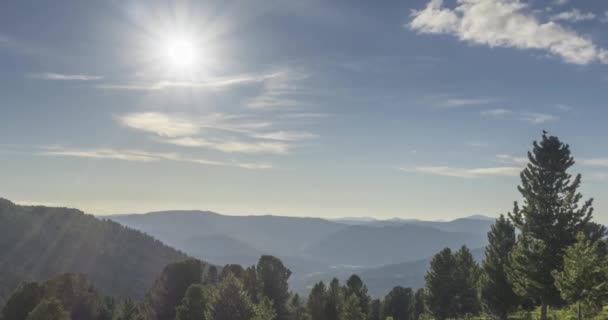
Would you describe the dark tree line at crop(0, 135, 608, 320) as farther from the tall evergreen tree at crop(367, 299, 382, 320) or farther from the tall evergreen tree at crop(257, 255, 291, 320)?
the tall evergreen tree at crop(367, 299, 382, 320)

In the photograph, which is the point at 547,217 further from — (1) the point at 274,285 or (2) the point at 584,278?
(1) the point at 274,285

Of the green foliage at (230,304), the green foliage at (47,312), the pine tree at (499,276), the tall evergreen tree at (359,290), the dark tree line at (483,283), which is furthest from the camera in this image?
the tall evergreen tree at (359,290)

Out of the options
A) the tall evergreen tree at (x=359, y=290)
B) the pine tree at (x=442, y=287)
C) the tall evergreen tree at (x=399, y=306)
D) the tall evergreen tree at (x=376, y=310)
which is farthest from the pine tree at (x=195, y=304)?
the tall evergreen tree at (x=399, y=306)

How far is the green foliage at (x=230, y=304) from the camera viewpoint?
144 feet

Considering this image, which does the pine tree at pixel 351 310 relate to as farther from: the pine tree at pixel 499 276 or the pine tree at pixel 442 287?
the pine tree at pixel 499 276

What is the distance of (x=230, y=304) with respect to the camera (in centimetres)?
4400

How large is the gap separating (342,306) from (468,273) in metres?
20.8

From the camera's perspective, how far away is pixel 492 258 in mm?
55531

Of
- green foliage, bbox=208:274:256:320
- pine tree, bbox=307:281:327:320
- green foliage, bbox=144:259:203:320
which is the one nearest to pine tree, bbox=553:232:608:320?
green foliage, bbox=208:274:256:320

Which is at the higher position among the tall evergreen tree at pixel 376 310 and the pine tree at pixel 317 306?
A: the pine tree at pixel 317 306

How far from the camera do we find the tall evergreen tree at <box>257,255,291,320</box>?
7514cm

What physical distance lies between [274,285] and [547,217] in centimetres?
4575

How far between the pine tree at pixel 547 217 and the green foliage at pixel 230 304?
25.9 meters

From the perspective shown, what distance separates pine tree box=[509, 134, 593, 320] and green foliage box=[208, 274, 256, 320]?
25.9 metres
